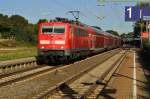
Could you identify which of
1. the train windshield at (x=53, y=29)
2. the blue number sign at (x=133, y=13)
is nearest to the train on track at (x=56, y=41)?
the train windshield at (x=53, y=29)

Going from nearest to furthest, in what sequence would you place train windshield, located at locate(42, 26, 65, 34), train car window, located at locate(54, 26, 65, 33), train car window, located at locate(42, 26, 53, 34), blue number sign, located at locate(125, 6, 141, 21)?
train car window, located at locate(54, 26, 65, 33) < train windshield, located at locate(42, 26, 65, 34) < train car window, located at locate(42, 26, 53, 34) < blue number sign, located at locate(125, 6, 141, 21)

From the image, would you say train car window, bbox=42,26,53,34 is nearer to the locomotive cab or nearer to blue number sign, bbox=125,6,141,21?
the locomotive cab

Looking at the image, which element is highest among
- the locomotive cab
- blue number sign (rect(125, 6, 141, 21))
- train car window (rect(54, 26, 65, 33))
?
blue number sign (rect(125, 6, 141, 21))

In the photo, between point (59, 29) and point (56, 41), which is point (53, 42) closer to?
point (56, 41)

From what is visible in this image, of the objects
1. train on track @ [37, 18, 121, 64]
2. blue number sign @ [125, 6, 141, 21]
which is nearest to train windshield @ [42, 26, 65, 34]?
train on track @ [37, 18, 121, 64]

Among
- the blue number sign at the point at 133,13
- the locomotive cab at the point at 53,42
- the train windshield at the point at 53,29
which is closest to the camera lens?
the locomotive cab at the point at 53,42

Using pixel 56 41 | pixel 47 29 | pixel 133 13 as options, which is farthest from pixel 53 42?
pixel 133 13

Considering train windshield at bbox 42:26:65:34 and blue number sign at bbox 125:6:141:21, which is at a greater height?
blue number sign at bbox 125:6:141:21

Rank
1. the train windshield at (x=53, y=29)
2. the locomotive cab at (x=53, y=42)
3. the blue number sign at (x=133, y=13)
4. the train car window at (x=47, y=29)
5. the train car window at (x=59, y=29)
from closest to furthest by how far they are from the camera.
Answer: the locomotive cab at (x=53, y=42) → the train car window at (x=59, y=29) → the train windshield at (x=53, y=29) → the train car window at (x=47, y=29) → the blue number sign at (x=133, y=13)

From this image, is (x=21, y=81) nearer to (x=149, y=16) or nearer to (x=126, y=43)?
(x=149, y=16)

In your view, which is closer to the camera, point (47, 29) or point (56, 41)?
point (56, 41)

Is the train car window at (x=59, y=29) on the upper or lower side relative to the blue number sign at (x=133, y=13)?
lower

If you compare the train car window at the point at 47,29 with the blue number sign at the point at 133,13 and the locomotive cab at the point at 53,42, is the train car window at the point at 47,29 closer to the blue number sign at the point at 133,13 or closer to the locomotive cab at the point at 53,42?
the locomotive cab at the point at 53,42

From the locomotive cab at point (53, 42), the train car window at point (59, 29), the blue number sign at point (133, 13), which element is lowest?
the locomotive cab at point (53, 42)
